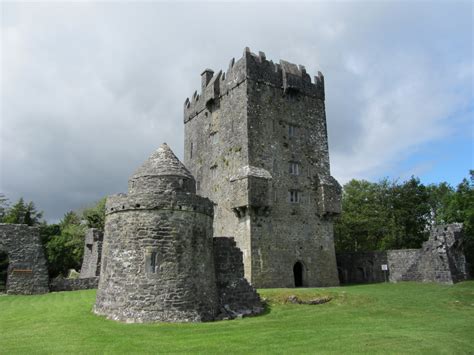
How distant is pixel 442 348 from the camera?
37.7ft

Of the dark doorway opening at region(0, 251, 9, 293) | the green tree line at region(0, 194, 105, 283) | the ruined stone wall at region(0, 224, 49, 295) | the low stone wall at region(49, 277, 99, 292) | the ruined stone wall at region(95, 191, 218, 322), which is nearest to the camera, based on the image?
the ruined stone wall at region(95, 191, 218, 322)

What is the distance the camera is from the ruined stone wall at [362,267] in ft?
113

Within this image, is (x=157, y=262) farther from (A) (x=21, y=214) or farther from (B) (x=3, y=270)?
(A) (x=21, y=214)

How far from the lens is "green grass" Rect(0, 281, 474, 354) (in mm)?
11461

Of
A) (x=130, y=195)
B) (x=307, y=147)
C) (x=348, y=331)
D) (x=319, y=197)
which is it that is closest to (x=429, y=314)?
(x=348, y=331)

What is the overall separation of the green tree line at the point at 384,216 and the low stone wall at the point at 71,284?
94.9ft

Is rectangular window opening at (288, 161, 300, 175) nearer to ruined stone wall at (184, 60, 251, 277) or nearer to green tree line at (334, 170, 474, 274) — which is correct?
ruined stone wall at (184, 60, 251, 277)

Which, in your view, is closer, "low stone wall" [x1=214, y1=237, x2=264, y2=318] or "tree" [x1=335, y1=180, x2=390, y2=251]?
"low stone wall" [x1=214, y1=237, x2=264, y2=318]

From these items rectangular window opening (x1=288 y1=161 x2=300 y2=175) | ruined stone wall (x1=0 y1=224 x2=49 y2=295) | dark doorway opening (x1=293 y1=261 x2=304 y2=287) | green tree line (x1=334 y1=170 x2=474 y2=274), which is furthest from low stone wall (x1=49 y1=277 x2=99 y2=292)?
green tree line (x1=334 y1=170 x2=474 y2=274)

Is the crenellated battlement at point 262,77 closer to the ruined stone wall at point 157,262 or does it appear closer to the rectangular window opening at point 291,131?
the rectangular window opening at point 291,131

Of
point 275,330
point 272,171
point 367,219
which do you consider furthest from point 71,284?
point 367,219

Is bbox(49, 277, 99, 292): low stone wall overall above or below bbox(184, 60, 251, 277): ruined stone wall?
below

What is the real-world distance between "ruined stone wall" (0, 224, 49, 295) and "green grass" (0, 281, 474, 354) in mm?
3703

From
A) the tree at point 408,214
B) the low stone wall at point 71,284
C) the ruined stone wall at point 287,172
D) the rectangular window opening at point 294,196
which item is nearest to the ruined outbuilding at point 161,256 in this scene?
the low stone wall at point 71,284
